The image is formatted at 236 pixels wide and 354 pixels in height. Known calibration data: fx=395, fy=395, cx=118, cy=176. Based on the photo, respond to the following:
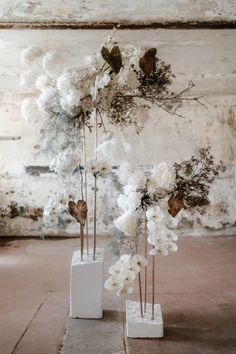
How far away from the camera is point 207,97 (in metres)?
6.79

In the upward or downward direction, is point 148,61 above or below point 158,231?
above

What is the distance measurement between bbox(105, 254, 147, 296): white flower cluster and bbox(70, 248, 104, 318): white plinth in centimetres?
44

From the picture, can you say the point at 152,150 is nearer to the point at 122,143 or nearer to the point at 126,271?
the point at 122,143

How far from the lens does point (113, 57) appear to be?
2674mm

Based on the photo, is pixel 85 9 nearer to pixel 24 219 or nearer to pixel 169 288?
pixel 169 288

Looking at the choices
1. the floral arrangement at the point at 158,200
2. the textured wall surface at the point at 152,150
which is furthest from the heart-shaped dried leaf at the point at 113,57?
the textured wall surface at the point at 152,150

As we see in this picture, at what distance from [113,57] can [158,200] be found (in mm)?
1020

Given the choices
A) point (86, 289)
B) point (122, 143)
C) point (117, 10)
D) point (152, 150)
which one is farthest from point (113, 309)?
point (152, 150)

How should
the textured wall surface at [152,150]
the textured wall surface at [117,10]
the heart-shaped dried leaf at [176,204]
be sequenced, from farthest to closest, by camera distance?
the textured wall surface at [152,150], the textured wall surface at [117,10], the heart-shaped dried leaf at [176,204]

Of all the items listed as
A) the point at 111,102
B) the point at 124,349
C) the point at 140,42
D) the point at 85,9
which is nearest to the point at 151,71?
the point at 111,102

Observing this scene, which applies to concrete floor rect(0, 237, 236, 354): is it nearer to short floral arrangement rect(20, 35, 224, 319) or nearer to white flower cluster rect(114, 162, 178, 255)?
short floral arrangement rect(20, 35, 224, 319)

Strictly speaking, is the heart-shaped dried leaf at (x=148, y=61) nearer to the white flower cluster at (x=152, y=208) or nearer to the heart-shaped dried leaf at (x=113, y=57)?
the heart-shaped dried leaf at (x=113, y=57)

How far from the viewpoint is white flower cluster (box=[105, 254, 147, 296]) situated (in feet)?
8.80

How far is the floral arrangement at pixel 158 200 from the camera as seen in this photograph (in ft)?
8.66
